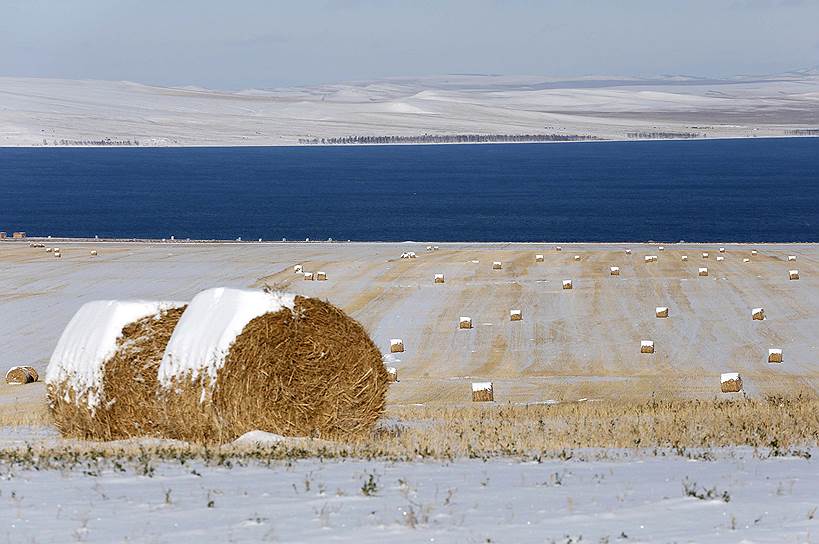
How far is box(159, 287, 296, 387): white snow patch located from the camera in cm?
1609

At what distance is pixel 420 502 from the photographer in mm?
11336

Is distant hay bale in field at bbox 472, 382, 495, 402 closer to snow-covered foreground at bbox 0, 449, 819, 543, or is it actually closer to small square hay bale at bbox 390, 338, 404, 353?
small square hay bale at bbox 390, 338, 404, 353

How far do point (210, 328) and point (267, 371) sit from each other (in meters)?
0.91

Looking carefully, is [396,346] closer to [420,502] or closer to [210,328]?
[210,328]

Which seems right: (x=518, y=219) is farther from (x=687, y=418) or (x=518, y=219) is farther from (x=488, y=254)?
(x=687, y=418)

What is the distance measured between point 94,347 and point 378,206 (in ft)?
420

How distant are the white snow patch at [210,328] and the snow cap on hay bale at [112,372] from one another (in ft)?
2.23

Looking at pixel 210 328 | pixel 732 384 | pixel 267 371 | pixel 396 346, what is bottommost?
pixel 732 384

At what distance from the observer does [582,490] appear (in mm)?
12117

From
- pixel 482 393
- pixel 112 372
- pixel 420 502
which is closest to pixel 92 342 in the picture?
pixel 112 372

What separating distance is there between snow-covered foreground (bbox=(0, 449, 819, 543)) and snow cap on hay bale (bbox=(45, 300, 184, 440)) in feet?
11.2

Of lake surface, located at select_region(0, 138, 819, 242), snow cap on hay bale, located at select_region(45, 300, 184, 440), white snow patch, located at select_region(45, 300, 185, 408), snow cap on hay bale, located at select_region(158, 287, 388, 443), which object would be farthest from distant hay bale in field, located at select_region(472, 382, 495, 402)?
lake surface, located at select_region(0, 138, 819, 242)

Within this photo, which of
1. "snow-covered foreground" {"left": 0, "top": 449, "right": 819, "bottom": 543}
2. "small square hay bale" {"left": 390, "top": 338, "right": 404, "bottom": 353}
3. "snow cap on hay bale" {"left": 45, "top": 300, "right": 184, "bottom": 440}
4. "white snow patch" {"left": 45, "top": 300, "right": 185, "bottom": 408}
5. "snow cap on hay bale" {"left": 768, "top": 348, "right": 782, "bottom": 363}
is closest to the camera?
"snow-covered foreground" {"left": 0, "top": 449, "right": 819, "bottom": 543}

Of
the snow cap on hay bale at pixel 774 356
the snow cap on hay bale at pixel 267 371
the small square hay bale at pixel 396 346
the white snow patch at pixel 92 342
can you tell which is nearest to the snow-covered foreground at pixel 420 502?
the snow cap on hay bale at pixel 267 371
